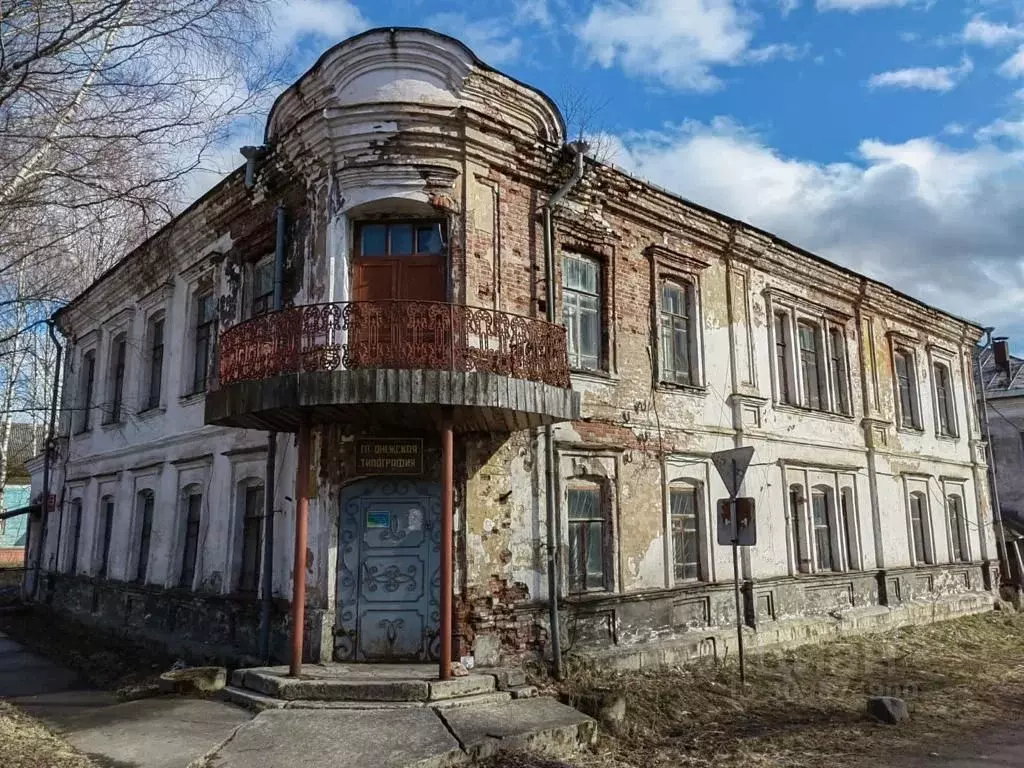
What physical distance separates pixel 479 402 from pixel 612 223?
177 inches

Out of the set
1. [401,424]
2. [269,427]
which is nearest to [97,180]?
[269,427]

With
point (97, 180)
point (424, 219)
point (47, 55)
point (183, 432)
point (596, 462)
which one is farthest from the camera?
point (183, 432)

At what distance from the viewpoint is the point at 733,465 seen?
30.1ft

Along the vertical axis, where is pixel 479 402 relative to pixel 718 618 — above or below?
above

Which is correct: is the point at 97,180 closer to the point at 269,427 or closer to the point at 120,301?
the point at 269,427

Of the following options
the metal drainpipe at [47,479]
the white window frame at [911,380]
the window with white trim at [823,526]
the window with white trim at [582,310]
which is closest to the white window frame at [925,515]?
the white window frame at [911,380]

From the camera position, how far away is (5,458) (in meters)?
22.9

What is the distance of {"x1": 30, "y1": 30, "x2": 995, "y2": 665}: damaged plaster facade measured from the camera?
29.0 feet

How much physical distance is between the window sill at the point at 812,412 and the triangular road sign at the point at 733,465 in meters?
4.25

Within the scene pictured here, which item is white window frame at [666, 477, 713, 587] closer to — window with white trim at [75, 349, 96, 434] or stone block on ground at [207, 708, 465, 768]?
stone block on ground at [207, 708, 465, 768]

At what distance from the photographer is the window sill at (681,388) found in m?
11.2

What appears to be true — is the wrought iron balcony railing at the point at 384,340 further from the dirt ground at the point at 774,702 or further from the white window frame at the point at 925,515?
the white window frame at the point at 925,515

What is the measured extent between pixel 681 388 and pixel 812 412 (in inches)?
148

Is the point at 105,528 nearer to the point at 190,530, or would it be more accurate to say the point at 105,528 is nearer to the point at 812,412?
the point at 190,530
